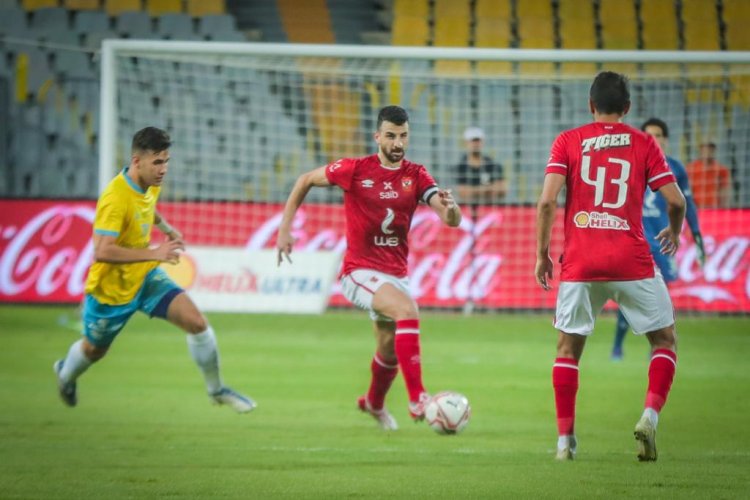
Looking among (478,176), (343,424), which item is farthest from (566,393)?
(478,176)

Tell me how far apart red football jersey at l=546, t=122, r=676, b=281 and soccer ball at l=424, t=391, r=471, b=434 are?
3.35ft

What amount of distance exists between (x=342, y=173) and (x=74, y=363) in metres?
2.17

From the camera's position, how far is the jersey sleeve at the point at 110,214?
7453 mm

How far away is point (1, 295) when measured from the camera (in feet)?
51.7

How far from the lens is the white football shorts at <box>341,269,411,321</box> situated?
25.2ft

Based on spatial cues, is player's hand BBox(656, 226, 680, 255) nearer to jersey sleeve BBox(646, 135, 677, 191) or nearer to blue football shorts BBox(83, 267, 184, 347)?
jersey sleeve BBox(646, 135, 677, 191)

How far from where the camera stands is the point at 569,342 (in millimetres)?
6566

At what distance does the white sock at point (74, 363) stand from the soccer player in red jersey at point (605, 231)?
3220 millimetres

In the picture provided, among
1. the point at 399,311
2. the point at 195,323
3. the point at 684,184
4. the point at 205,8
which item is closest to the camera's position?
the point at 399,311

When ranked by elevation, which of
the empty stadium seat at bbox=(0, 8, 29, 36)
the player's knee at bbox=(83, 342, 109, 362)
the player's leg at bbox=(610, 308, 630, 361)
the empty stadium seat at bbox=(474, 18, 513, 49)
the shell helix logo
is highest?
the empty stadium seat at bbox=(0, 8, 29, 36)

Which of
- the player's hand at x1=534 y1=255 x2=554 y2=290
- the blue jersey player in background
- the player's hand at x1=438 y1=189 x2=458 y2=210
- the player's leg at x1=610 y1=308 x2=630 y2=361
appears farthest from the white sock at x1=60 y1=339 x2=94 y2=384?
the player's leg at x1=610 y1=308 x2=630 y2=361

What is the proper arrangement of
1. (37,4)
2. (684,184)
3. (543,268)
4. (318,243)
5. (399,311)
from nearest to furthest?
(543,268) → (399,311) → (684,184) → (318,243) → (37,4)

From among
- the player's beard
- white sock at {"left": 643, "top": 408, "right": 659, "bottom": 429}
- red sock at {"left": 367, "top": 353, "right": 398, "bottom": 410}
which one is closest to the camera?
white sock at {"left": 643, "top": 408, "right": 659, "bottom": 429}

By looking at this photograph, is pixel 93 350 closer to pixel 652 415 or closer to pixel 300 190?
pixel 300 190
